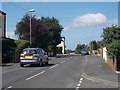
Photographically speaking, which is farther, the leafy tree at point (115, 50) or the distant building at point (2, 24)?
the distant building at point (2, 24)

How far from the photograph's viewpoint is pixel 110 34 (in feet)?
97.0

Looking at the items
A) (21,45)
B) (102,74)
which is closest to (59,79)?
(102,74)

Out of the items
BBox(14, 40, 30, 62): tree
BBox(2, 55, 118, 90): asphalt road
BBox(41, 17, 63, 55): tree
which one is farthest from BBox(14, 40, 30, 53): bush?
BBox(41, 17, 63, 55): tree

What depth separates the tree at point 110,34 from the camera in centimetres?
2883

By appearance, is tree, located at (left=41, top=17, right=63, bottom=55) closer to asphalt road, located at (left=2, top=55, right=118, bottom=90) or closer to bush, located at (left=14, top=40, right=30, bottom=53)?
bush, located at (left=14, top=40, right=30, bottom=53)

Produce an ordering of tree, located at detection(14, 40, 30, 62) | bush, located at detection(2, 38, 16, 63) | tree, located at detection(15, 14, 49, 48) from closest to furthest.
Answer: bush, located at detection(2, 38, 16, 63) → tree, located at detection(14, 40, 30, 62) → tree, located at detection(15, 14, 49, 48)

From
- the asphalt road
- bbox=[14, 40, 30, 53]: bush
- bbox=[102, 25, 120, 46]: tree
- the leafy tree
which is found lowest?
the asphalt road

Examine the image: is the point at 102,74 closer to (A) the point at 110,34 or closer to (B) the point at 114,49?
(B) the point at 114,49

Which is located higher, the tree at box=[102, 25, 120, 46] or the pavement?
the tree at box=[102, 25, 120, 46]

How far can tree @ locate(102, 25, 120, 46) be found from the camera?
1135 inches

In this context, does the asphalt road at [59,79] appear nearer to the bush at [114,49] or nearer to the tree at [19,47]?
the bush at [114,49]

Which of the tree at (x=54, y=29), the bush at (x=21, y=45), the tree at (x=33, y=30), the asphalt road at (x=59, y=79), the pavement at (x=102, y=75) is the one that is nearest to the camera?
the asphalt road at (x=59, y=79)

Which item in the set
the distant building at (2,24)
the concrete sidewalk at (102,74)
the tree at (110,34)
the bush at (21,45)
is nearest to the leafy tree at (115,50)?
the concrete sidewalk at (102,74)

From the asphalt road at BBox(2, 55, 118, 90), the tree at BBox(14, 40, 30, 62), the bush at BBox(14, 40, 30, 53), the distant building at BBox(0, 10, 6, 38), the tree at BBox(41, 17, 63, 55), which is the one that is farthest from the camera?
the tree at BBox(41, 17, 63, 55)
